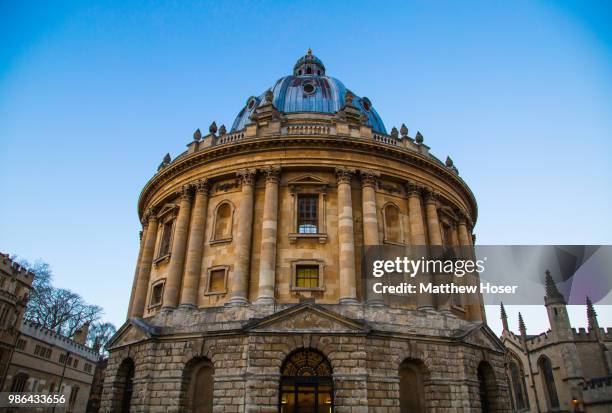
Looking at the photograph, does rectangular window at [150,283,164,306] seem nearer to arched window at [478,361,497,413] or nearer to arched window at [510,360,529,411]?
arched window at [478,361,497,413]

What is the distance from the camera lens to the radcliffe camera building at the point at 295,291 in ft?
66.6

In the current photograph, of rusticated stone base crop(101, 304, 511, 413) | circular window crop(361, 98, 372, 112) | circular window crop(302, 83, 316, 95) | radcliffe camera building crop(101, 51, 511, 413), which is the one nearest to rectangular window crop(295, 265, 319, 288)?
radcliffe camera building crop(101, 51, 511, 413)

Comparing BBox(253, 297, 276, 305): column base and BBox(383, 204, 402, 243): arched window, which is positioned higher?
BBox(383, 204, 402, 243): arched window

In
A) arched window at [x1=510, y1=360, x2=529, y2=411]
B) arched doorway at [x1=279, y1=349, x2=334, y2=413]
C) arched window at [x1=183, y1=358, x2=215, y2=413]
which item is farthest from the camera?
arched window at [x1=510, y1=360, x2=529, y2=411]

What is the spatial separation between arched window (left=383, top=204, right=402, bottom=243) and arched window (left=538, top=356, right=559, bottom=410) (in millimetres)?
38741

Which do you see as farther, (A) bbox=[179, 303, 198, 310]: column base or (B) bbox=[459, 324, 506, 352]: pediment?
(A) bbox=[179, 303, 198, 310]: column base

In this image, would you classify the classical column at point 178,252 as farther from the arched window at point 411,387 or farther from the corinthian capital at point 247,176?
the arched window at point 411,387

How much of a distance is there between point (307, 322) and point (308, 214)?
6894 millimetres

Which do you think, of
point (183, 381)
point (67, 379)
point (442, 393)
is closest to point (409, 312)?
point (442, 393)

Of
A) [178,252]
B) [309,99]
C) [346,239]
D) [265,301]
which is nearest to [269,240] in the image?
[265,301]

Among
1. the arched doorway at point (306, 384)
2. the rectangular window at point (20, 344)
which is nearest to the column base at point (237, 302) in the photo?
the arched doorway at point (306, 384)

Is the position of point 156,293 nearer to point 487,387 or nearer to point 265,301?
point 265,301

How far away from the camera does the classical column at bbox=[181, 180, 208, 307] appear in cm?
2414

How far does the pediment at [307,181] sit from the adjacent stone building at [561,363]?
30.7 m
